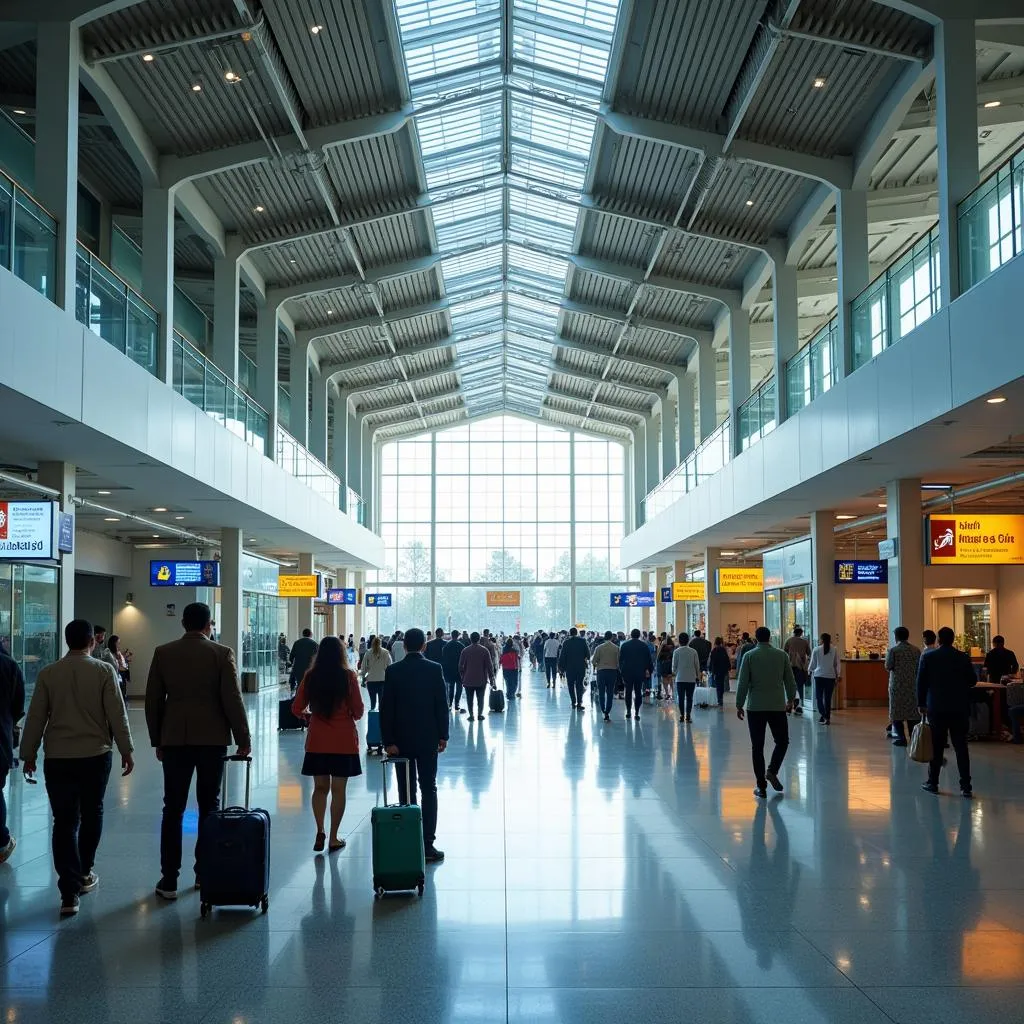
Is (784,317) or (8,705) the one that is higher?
(784,317)

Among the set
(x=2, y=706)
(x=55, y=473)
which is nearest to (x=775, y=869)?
(x=2, y=706)

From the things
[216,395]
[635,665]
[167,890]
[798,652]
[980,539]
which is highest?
[216,395]

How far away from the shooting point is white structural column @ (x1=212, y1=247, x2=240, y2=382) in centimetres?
2405

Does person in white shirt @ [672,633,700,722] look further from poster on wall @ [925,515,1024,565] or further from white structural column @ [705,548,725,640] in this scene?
white structural column @ [705,548,725,640]

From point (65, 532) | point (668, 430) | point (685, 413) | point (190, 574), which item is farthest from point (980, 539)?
point (668, 430)

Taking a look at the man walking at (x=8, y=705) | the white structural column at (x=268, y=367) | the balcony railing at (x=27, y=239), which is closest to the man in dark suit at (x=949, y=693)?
the man walking at (x=8, y=705)

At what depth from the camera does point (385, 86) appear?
19812 mm

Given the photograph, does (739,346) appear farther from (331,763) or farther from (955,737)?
(331,763)

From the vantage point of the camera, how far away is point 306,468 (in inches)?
1272

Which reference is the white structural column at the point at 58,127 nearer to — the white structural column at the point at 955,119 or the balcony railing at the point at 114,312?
the balcony railing at the point at 114,312

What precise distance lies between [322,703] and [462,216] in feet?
72.0

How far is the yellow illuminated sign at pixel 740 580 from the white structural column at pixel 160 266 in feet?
62.2

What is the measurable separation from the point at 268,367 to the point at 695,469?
42.5ft

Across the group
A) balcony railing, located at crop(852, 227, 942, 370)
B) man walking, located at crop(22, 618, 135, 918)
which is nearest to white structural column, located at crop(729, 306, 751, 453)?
balcony railing, located at crop(852, 227, 942, 370)
